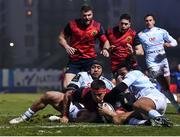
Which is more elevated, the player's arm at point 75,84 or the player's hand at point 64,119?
the player's arm at point 75,84

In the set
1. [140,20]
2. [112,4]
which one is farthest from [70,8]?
[140,20]

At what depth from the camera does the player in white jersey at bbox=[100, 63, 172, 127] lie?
7.85 metres

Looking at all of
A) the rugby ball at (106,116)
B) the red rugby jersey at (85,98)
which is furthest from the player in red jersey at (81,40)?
the rugby ball at (106,116)

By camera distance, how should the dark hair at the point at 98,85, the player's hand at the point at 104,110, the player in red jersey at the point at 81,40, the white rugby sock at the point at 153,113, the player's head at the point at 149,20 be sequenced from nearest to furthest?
the white rugby sock at the point at 153,113 < the dark hair at the point at 98,85 < the player's hand at the point at 104,110 < the player in red jersey at the point at 81,40 < the player's head at the point at 149,20

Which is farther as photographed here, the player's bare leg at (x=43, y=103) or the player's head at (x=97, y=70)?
the player's head at (x=97, y=70)

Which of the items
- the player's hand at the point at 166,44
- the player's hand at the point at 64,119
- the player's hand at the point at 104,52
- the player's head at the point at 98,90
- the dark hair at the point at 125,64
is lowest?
the player's hand at the point at 64,119

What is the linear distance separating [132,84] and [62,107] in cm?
137

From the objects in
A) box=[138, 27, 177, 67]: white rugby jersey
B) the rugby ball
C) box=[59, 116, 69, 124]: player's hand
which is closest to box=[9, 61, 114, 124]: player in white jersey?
box=[59, 116, 69, 124]: player's hand

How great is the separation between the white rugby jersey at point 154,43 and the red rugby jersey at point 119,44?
2.65ft

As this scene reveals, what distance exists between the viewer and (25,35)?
68.2m

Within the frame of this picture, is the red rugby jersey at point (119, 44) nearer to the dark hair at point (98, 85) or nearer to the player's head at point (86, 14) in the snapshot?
the player's head at point (86, 14)

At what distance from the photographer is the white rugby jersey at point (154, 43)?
459 inches

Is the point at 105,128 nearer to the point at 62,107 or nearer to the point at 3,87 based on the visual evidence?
the point at 62,107

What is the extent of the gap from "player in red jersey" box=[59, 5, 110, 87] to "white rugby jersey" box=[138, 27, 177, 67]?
154 cm
